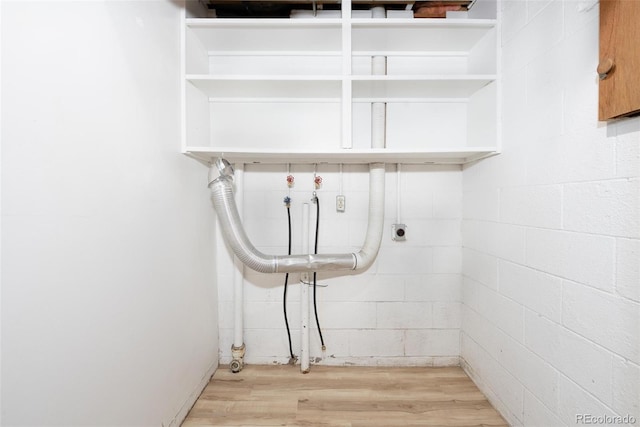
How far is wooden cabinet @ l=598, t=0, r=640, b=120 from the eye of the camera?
816 mm

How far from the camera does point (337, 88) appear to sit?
1.67 m

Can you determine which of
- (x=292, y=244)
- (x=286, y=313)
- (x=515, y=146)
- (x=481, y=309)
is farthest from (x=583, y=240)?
(x=286, y=313)

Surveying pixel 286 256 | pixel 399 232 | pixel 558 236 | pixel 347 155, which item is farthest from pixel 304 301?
pixel 558 236

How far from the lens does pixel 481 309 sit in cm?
171

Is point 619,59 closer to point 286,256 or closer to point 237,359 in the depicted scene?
point 286,256

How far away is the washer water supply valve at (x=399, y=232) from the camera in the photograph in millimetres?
1895

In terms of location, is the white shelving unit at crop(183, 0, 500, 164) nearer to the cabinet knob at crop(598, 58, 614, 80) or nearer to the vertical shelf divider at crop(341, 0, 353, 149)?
the vertical shelf divider at crop(341, 0, 353, 149)

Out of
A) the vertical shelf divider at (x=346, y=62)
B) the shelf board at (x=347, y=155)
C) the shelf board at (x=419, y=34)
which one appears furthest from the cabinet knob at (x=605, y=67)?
the vertical shelf divider at (x=346, y=62)

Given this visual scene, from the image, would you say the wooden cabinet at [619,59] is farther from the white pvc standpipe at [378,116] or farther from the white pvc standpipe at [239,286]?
Result: the white pvc standpipe at [239,286]

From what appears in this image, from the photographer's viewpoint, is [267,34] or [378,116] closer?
[267,34]

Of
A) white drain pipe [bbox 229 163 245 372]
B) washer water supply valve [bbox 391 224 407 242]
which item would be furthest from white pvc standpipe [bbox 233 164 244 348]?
washer water supply valve [bbox 391 224 407 242]

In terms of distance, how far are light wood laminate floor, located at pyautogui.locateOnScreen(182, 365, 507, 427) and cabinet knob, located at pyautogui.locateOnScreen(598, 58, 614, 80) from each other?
1628 millimetres

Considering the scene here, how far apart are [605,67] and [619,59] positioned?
0.03m

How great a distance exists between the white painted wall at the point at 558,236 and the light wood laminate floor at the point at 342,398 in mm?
209
